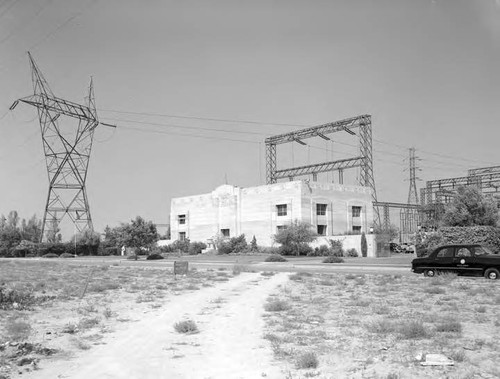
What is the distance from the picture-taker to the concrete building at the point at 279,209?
76.9 metres

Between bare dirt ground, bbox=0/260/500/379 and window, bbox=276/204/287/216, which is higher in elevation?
window, bbox=276/204/287/216

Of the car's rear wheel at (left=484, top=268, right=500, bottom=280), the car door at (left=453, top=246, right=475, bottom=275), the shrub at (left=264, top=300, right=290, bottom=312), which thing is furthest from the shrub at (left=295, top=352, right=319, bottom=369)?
the car door at (left=453, top=246, right=475, bottom=275)

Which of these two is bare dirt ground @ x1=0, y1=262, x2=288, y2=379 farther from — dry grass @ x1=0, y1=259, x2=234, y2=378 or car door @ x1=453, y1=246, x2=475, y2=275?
car door @ x1=453, y1=246, x2=475, y2=275

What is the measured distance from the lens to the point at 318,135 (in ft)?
278

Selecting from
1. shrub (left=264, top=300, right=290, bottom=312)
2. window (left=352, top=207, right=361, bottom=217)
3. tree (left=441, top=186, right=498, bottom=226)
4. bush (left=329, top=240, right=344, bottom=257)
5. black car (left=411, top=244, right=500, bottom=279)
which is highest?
window (left=352, top=207, right=361, bottom=217)

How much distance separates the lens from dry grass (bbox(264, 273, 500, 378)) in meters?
8.74

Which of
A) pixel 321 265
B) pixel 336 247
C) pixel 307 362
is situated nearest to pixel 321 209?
pixel 336 247

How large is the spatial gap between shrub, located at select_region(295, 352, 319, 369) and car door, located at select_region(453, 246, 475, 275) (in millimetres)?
17981

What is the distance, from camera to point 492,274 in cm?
2400

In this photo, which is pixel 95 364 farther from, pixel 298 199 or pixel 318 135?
pixel 318 135

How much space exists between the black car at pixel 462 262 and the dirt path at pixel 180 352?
42.6ft

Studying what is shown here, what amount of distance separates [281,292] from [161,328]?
938cm

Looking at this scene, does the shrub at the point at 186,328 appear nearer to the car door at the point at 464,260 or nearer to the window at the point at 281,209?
the car door at the point at 464,260

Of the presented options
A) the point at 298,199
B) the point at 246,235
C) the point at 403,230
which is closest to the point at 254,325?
the point at 298,199
